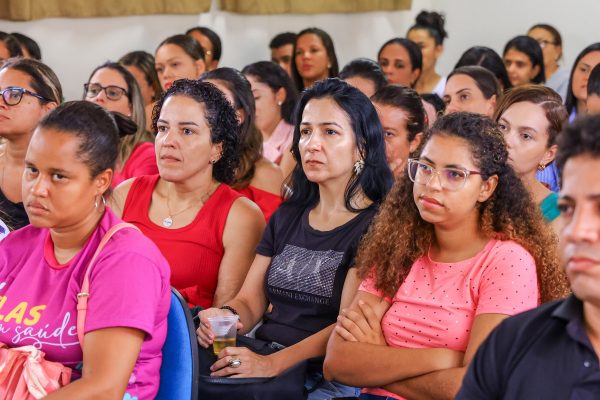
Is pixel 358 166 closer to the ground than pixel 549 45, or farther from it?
closer to the ground

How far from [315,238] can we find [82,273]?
817 millimetres

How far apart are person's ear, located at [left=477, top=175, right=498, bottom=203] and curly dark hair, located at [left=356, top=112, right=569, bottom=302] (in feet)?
0.04

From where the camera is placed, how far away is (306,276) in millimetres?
2400

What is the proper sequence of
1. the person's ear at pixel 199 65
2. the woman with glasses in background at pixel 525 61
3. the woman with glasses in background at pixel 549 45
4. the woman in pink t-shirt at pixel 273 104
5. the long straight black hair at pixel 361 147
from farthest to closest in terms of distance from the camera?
the woman with glasses in background at pixel 549 45 < the woman with glasses in background at pixel 525 61 < the person's ear at pixel 199 65 < the woman in pink t-shirt at pixel 273 104 < the long straight black hair at pixel 361 147

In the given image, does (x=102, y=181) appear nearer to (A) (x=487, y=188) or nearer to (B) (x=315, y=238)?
(B) (x=315, y=238)

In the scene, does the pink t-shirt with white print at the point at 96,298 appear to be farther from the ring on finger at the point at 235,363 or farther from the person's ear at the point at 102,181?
the ring on finger at the point at 235,363

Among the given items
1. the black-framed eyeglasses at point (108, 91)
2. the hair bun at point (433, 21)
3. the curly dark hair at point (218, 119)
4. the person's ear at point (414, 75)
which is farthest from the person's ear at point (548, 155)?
the hair bun at point (433, 21)

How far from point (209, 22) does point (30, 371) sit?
14.3ft

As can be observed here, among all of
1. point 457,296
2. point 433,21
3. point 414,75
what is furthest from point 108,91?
point 433,21

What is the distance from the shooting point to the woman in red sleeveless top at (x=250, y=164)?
11.1 feet

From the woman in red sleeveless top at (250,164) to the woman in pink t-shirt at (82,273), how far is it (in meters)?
1.44

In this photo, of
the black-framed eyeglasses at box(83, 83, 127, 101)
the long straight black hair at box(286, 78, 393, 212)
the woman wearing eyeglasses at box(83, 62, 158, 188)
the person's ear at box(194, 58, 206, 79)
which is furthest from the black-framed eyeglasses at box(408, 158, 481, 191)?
the person's ear at box(194, 58, 206, 79)

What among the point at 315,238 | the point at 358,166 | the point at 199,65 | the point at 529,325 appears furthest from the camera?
the point at 199,65

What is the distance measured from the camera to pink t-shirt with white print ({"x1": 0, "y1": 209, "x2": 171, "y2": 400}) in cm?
171
